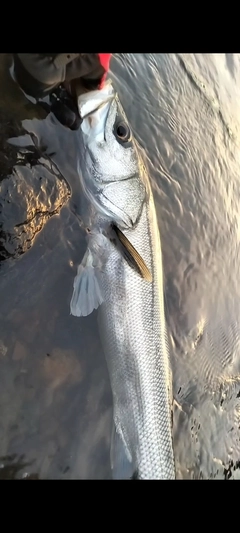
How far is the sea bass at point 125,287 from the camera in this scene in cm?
293

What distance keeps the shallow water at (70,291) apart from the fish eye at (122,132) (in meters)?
0.33

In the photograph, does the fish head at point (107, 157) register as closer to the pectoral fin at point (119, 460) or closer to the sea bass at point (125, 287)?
the sea bass at point (125, 287)

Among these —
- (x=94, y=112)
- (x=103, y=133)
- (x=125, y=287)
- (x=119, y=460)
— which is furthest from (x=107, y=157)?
(x=119, y=460)

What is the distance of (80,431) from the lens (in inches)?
118

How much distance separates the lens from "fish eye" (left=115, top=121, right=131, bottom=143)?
128 inches

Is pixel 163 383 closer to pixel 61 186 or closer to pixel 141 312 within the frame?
pixel 141 312

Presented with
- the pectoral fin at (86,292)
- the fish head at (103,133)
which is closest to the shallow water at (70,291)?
the pectoral fin at (86,292)

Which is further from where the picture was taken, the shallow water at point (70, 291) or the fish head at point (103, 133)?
the fish head at point (103, 133)

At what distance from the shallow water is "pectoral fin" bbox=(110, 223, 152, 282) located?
0.25m

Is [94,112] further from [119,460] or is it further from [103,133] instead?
[119,460]

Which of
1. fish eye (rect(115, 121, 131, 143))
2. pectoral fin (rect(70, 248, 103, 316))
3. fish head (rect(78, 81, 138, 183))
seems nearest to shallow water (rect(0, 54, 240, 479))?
pectoral fin (rect(70, 248, 103, 316))

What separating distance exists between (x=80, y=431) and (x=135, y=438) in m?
0.34

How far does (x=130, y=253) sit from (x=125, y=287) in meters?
0.22

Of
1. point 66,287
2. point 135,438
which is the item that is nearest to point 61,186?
point 66,287
